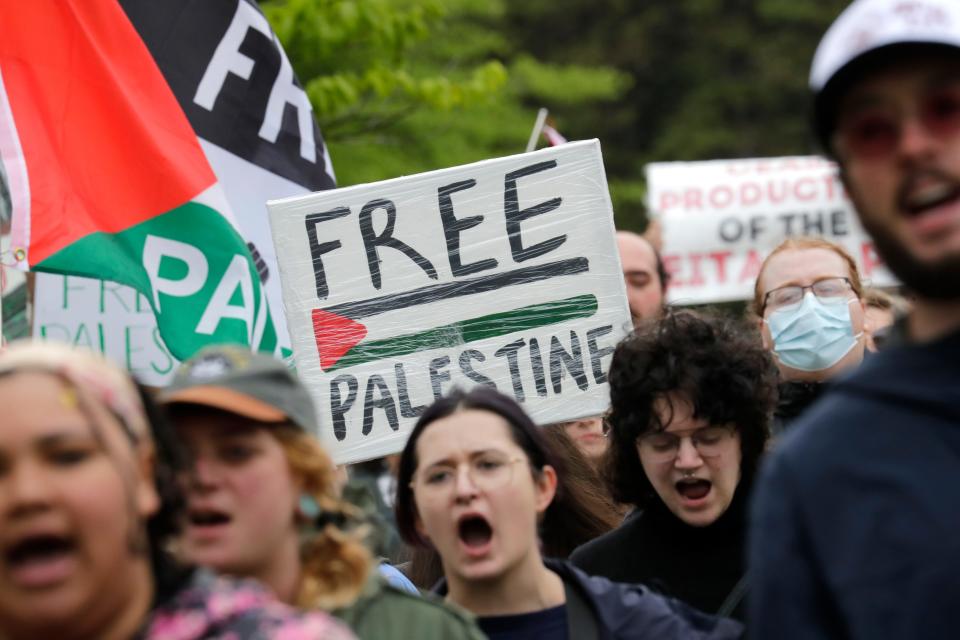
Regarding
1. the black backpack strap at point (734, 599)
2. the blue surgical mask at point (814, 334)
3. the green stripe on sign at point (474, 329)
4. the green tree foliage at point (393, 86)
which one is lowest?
the black backpack strap at point (734, 599)

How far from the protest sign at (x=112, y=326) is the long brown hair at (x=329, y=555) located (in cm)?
275

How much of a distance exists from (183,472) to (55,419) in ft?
1.27

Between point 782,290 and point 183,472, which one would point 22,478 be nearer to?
point 183,472

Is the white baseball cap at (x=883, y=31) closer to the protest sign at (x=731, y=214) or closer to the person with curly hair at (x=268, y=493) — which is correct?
the person with curly hair at (x=268, y=493)

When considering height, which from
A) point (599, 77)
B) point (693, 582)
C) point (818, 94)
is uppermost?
point (599, 77)

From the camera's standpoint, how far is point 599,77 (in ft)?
63.4

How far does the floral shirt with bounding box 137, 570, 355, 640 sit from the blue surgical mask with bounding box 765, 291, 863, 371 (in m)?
3.40

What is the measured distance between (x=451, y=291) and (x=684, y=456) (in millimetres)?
1244

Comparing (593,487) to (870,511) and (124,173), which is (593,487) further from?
(870,511)

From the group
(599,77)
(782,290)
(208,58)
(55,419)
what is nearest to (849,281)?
(782,290)

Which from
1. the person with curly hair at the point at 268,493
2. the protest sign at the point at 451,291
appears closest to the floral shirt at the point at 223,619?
the person with curly hair at the point at 268,493

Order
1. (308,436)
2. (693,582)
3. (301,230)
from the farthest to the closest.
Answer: (301,230), (693,582), (308,436)

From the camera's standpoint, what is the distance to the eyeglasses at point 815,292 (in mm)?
5641

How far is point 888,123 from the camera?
6.88 ft
